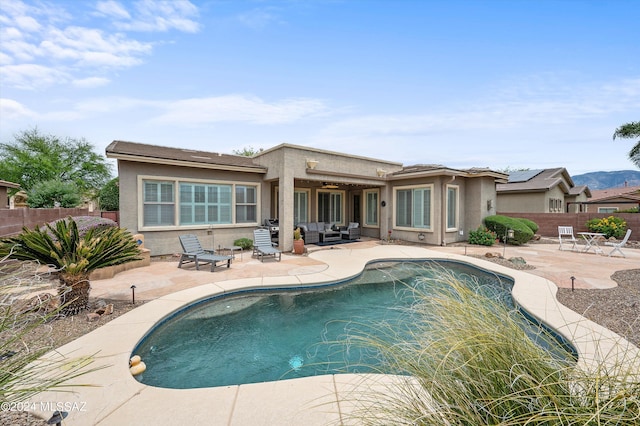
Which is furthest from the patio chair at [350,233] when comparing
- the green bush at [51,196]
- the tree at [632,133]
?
the green bush at [51,196]

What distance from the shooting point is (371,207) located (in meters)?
17.2

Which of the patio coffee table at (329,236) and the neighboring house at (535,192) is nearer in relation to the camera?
the patio coffee table at (329,236)

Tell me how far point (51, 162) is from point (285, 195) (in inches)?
1411

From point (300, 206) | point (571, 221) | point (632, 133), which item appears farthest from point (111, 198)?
point (632, 133)

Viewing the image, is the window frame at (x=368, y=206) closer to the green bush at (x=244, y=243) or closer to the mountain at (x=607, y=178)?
the green bush at (x=244, y=243)

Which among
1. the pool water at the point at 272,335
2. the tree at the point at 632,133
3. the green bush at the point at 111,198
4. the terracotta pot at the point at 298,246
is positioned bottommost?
the pool water at the point at 272,335

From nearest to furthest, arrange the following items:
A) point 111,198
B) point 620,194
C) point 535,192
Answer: point 111,198
point 535,192
point 620,194

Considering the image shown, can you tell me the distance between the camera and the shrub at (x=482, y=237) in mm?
14172

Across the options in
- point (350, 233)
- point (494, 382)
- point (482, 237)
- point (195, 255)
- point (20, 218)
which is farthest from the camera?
point (350, 233)

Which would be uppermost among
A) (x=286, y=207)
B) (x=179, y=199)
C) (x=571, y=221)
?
(x=179, y=199)

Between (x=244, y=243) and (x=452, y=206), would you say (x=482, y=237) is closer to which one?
(x=452, y=206)

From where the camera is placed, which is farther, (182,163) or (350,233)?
(350,233)

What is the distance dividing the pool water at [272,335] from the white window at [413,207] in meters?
6.88

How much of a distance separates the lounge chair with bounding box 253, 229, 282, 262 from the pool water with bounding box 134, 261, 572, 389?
3.24 metres
